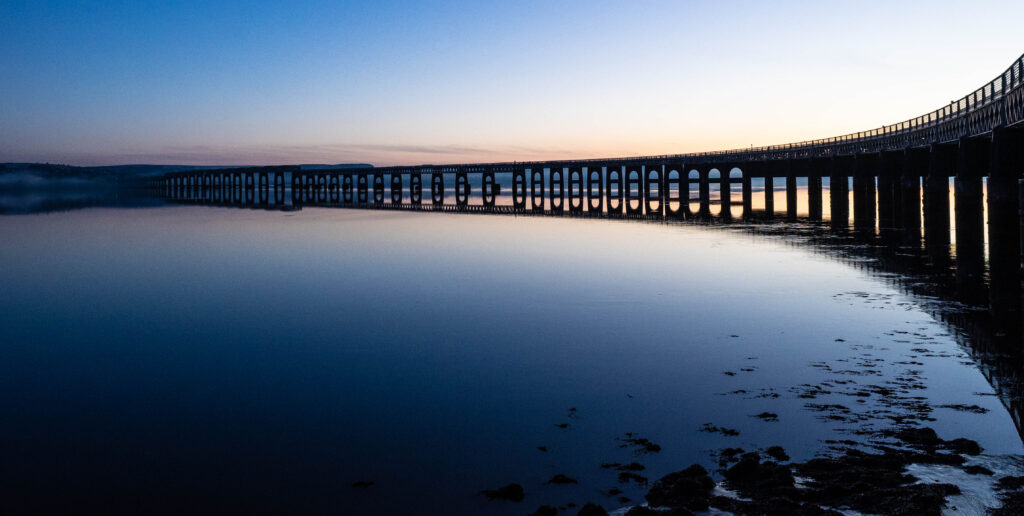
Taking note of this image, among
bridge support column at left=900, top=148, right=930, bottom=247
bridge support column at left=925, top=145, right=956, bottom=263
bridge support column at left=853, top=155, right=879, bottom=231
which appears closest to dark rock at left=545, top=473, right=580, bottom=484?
bridge support column at left=925, top=145, right=956, bottom=263

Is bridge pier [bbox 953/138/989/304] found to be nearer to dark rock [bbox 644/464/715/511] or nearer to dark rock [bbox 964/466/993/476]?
dark rock [bbox 964/466/993/476]

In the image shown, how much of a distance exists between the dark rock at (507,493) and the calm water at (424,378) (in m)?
0.12

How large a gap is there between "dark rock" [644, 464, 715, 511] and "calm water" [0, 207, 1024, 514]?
0.23m

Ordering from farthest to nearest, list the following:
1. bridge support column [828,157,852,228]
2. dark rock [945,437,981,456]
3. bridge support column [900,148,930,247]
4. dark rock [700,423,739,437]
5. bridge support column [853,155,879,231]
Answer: bridge support column [828,157,852,228]
bridge support column [853,155,879,231]
bridge support column [900,148,930,247]
dark rock [700,423,739,437]
dark rock [945,437,981,456]

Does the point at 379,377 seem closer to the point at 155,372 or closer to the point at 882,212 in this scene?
the point at 155,372

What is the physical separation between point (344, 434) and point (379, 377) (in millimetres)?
3198

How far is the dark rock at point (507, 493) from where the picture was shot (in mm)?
8164

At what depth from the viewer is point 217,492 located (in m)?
8.36

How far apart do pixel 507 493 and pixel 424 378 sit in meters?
5.30

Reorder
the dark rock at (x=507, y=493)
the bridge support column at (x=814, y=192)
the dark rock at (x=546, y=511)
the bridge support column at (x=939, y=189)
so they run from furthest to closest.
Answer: the bridge support column at (x=814, y=192) → the bridge support column at (x=939, y=189) → the dark rock at (x=507, y=493) → the dark rock at (x=546, y=511)

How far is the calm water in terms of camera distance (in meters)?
8.81

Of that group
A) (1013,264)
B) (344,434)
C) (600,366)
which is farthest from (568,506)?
(1013,264)

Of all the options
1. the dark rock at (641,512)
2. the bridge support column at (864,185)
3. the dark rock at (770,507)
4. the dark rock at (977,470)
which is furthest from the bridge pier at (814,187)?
the dark rock at (641,512)

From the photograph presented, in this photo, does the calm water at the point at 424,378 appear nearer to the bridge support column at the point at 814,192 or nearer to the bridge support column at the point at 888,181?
the bridge support column at the point at 888,181
